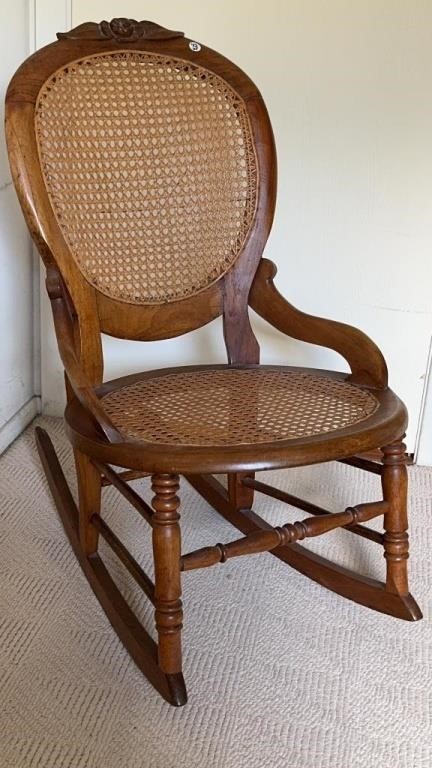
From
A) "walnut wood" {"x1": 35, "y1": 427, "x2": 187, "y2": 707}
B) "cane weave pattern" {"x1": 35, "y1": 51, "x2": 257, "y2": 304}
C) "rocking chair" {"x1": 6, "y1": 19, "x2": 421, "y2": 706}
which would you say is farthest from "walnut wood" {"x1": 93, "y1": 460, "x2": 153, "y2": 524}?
"cane weave pattern" {"x1": 35, "y1": 51, "x2": 257, "y2": 304}

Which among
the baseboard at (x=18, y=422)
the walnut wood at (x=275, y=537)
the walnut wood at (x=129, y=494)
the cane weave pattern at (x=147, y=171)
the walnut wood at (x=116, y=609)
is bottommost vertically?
the walnut wood at (x=116, y=609)

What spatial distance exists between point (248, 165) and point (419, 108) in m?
0.42

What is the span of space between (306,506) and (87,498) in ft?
1.11

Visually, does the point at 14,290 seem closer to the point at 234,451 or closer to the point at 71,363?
the point at 71,363

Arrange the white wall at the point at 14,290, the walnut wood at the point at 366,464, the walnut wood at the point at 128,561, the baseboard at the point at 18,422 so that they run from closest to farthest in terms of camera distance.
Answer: the walnut wood at the point at 128,561 → the walnut wood at the point at 366,464 → the white wall at the point at 14,290 → the baseboard at the point at 18,422

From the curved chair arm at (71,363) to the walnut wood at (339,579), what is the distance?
44 centimetres

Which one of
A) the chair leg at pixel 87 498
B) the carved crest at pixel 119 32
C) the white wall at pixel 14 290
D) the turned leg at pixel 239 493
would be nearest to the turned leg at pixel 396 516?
the turned leg at pixel 239 493

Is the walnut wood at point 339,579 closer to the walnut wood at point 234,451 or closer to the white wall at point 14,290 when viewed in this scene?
the walnut wood at point 234,451

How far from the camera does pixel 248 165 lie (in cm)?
135

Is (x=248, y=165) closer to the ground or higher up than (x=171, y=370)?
higher up

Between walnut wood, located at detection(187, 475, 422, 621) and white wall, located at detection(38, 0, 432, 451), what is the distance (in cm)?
46

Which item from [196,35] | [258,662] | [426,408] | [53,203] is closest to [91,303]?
[53,203]

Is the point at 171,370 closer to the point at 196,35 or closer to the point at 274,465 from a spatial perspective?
the point at 274,465

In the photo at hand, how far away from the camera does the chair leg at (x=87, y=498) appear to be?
4.21 ft
